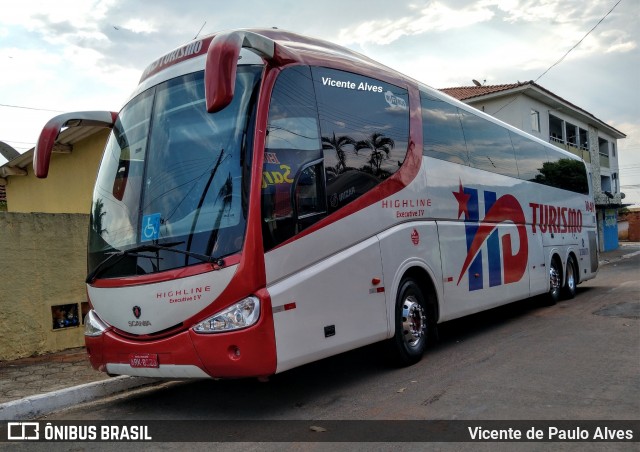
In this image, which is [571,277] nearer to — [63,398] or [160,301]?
[160,301]

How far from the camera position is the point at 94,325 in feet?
18.1

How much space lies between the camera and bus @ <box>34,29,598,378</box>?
469 centimetres

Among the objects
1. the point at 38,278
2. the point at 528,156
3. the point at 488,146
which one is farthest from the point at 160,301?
the point at 528,156

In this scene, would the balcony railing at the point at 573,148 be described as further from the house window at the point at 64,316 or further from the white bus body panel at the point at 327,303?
the house window at the point at 64,316

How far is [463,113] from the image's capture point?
8953mm

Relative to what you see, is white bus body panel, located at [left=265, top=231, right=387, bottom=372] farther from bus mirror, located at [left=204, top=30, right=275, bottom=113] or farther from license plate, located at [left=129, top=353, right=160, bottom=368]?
bus mirror, located at [left=204, top=30, right=275, bottom=113]

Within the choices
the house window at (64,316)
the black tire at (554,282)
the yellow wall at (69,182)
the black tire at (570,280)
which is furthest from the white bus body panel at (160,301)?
the black tire at (570,280)

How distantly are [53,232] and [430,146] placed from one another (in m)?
5.48

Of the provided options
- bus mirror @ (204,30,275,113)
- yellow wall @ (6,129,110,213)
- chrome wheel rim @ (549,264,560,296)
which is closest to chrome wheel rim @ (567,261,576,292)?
chrome wheel rim @ (549,264,560,296)

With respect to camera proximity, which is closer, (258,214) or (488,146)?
(258,214)

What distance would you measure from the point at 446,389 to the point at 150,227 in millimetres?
3231

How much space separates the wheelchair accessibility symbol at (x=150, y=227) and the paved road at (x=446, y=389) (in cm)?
168

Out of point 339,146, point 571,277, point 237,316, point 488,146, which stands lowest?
point 571,277

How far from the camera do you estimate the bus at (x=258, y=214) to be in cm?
469
